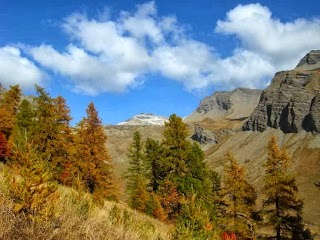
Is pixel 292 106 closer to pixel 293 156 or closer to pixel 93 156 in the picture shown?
pixel 293 156

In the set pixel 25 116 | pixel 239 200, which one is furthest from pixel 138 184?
pixel 25 116

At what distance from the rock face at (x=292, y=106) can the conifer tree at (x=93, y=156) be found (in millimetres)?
122753

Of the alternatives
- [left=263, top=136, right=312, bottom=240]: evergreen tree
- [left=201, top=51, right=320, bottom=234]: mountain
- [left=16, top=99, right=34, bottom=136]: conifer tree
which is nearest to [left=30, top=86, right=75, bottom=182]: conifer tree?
[left=16, top=99, right=34, bottom=136]: conifer tree

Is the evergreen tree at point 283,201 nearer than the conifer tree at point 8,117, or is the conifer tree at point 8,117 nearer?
the evergreen tree at point 283,201

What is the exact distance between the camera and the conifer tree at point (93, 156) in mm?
35812

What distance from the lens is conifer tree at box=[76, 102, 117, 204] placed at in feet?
117

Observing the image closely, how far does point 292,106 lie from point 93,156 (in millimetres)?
140928

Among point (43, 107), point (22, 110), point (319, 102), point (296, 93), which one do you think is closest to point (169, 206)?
point (43, 107)

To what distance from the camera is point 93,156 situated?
119 ft

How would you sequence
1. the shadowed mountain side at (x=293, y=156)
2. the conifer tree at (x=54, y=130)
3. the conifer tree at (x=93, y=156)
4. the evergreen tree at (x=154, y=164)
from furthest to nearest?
1. the shadowed mountain side at (x=293, y=156)
2. the evergreen tree at (x=154, y=164)
3. the conifer tree at (x=93, y=156)
4. the conifer tree at (x=54, y=130)

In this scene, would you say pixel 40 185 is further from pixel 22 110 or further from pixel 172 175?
pixel 22 110

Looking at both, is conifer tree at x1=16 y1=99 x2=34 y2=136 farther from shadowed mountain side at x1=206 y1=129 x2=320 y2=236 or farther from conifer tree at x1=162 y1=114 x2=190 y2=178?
shadowed mountain side at x1=206 y1=129 x2=320 y2=236

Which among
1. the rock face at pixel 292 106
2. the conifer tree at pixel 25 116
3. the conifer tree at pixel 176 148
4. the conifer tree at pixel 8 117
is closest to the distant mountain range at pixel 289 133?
the rock face at pixel 292 106

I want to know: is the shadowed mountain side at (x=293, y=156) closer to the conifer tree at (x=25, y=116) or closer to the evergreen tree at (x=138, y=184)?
the evergreen tree at (x=138, y=184)
